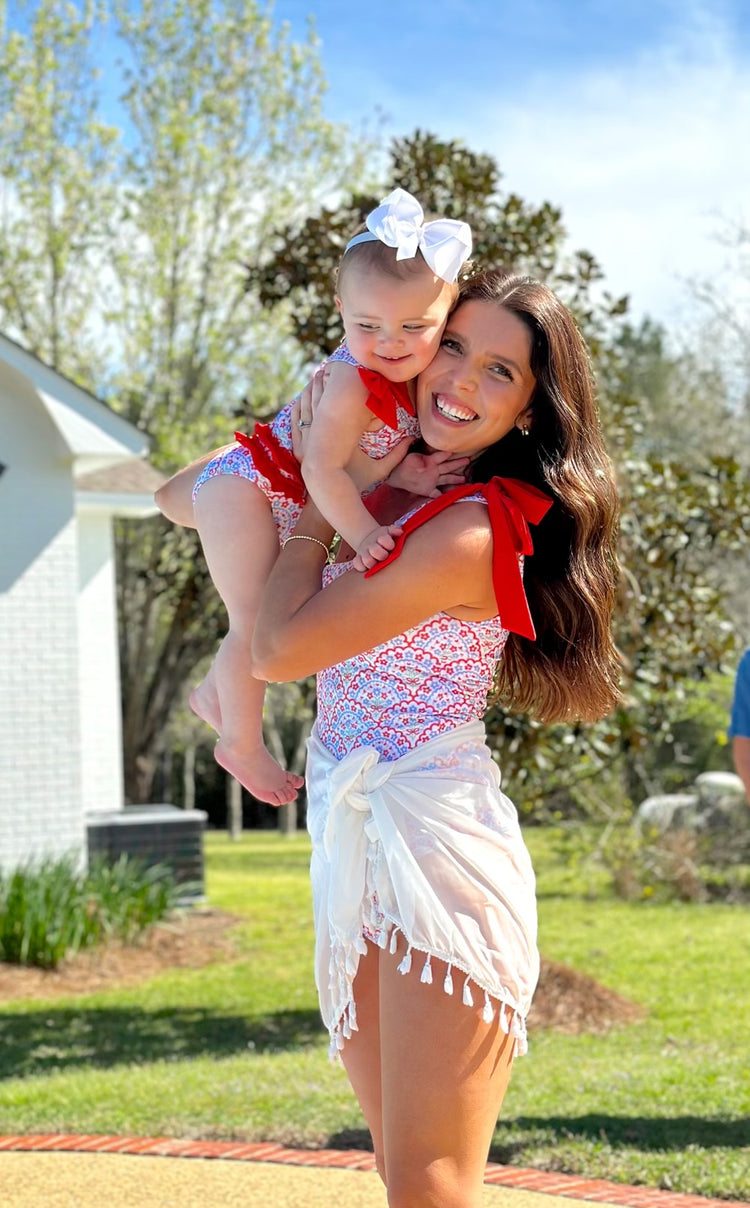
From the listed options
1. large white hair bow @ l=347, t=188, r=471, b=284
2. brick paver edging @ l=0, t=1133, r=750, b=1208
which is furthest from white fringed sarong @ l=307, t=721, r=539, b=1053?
brick paver edging @ l=0, t=1133, r=750, b=1208

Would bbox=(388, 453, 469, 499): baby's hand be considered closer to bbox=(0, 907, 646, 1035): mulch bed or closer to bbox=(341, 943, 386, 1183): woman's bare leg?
bbox=(341, 943, 386, 1183): woman's bare leg

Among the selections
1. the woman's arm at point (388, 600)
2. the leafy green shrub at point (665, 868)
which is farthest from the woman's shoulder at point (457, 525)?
the leafy green shrub at point (665, 868)

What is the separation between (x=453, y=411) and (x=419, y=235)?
323mm

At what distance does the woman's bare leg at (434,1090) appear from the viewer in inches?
89.2

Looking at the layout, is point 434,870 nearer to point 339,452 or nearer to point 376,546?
point 376,546

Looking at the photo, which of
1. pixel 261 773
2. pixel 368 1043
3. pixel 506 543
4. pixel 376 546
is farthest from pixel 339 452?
pixel 368 1043

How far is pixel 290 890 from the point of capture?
1436 cm

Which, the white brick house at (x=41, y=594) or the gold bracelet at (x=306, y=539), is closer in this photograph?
the gold bracelet at (x=306, y=539)

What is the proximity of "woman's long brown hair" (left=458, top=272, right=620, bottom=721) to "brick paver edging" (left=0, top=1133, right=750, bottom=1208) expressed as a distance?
2054 mm

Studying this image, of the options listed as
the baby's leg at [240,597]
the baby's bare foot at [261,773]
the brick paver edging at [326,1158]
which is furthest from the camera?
the brick paver edging at [326,1158]

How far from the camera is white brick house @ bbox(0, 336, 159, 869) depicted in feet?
33.6

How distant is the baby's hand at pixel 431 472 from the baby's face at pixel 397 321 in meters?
0.16

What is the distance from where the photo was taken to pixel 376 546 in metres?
2.36

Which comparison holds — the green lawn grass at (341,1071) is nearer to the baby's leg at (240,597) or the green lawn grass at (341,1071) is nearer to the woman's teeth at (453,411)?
the baby's leg at (240,597)
